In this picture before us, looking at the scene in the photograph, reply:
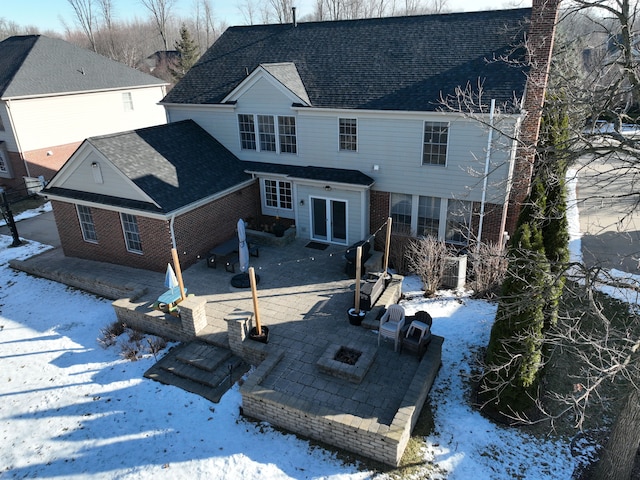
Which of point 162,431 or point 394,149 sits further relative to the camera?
point 394,149

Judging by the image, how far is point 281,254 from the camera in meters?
18.5

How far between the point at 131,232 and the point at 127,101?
2327 centimetres

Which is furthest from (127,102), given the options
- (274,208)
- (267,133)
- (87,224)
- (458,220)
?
(458,220)

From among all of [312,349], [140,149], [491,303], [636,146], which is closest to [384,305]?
[312,349]

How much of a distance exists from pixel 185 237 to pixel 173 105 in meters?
8.23

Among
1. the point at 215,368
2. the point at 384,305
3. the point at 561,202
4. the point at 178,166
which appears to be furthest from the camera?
the point at 178,166

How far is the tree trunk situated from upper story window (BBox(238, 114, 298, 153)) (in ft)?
48.3

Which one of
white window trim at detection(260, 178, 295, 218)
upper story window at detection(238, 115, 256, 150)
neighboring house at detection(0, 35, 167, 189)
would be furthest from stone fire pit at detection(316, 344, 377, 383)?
neighboring house at detection(0, 35, 167, 189)

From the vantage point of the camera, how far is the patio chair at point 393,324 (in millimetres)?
12320

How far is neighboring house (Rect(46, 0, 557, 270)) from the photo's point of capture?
626 inches

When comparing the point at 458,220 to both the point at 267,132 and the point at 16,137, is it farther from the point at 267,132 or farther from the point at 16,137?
the point at 16,137

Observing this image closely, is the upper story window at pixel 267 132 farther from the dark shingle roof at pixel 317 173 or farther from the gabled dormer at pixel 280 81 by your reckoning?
the gabled dormer at pixel 280 81

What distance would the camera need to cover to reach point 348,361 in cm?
1183

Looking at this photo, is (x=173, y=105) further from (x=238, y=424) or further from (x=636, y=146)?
(x=636, y=146)
